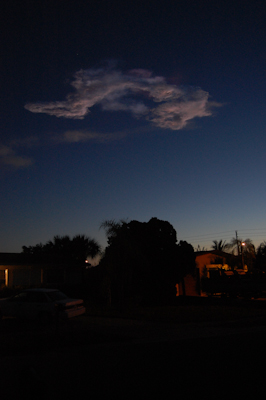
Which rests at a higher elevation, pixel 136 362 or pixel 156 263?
pixel 156 263

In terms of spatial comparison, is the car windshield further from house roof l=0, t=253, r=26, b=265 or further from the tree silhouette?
house roof l=0, t=253, r=26, b=265

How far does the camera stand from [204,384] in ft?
19.3

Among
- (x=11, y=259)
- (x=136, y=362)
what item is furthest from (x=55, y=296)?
(x=11, y=259)

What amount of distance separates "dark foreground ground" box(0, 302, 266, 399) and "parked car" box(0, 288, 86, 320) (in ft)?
3.14

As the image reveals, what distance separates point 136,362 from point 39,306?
22.3 feet

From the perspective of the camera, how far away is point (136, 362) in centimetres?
737

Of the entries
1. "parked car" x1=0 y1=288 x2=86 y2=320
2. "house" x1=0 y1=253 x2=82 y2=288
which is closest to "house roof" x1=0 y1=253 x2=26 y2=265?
"house" x1=0 y1=253 x2=82 y2=288

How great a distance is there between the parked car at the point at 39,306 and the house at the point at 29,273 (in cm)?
1317

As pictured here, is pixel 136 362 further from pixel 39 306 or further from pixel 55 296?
pixel 55 296

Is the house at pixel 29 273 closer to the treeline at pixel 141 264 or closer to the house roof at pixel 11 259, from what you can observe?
the house roof at pixel 11 259

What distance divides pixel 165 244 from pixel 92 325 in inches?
375

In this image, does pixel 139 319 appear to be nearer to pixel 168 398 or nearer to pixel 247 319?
pixel 247 319

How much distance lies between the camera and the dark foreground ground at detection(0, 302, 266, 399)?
5.56 metres

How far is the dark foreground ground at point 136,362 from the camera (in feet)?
18.2
